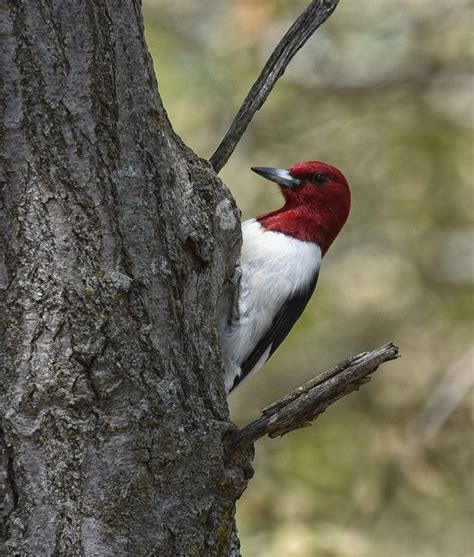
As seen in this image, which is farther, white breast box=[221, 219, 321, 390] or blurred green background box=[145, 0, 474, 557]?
blurred green background box=[145, 0, 474, 557]

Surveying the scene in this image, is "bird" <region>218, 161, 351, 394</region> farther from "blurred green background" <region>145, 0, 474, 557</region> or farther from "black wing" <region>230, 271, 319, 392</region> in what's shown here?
"blurred green background" <region>145, 0, 474, 557</region>

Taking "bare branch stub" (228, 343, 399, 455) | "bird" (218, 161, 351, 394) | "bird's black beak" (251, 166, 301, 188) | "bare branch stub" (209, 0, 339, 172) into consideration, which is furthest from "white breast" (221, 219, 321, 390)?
"bare branch stub" (228, 343, 399, 455)

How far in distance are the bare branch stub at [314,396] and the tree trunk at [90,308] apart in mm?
123

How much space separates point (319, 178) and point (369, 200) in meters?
2.87

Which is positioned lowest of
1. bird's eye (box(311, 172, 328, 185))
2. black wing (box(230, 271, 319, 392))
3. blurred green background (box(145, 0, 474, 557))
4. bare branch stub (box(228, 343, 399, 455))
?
bare branch stub (box(228, 343, 399, 455))

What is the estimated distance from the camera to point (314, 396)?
227 cm

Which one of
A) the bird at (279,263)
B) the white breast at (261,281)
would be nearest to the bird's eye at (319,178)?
the bird at (279,263)

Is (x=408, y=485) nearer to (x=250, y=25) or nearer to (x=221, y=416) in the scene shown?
(x=250, y=25)

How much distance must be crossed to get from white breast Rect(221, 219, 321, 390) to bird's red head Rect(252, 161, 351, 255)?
0.09 metres

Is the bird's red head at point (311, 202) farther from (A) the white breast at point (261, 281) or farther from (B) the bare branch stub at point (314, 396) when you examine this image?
(B) the bare branch stub at point (314, 396)

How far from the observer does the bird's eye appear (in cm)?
432

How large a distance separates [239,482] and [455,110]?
5209 mm

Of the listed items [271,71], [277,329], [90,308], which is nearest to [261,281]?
[277,329]

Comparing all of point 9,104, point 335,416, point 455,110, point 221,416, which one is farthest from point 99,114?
point 455,110
